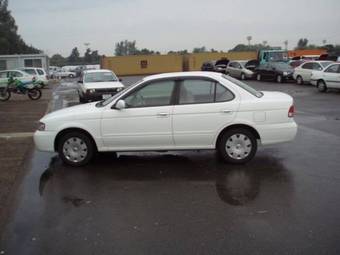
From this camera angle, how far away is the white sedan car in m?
7.09

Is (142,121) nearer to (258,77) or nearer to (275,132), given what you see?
(275,132)

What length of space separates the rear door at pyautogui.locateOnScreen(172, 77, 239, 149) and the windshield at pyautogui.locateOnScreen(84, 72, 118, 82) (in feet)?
38.3

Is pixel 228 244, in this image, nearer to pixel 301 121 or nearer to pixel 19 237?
pixel 19 237

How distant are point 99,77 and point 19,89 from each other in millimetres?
5818

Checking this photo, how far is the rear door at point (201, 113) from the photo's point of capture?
7.07m

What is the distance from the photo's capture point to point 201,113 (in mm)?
7070

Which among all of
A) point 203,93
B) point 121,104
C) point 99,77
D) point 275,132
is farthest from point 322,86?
point 121,104

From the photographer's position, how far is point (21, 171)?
7.40 meters

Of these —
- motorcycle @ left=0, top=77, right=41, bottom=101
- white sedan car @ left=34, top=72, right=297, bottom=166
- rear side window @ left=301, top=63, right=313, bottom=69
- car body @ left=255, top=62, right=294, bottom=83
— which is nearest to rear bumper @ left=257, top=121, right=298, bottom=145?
white sedan car @ left=34, top=72, right=297, bottom=166

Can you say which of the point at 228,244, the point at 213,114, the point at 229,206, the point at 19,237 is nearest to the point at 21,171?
the point at 19,237

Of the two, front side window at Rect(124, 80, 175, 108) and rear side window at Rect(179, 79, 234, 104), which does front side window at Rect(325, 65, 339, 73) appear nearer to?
rear side window at Rect(179, 79, 234, 104)

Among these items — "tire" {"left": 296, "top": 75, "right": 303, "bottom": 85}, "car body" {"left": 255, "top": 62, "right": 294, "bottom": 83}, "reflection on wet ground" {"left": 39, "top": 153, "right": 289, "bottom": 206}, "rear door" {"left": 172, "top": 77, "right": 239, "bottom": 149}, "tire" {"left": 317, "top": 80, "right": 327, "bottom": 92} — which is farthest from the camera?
"car body" {"left": 255, "top": 62, "right": 294, "bottom": 83}

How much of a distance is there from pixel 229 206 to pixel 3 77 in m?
26.1

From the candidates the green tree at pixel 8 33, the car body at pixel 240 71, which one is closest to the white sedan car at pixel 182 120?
the car body at pixel 240 71
